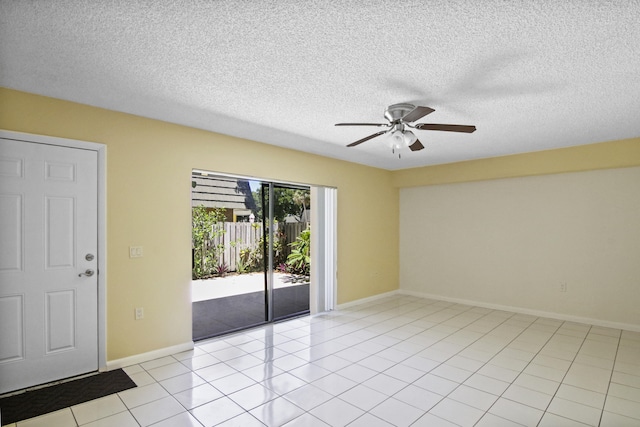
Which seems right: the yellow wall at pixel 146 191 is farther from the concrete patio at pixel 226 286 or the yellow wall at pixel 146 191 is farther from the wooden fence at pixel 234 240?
the concrete patio at pixel 226 286

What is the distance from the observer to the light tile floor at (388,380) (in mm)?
2436

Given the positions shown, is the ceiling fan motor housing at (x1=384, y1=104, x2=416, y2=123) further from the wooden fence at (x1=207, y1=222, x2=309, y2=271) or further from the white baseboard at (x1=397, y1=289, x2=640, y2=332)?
the white baseboard at (x1=397, y1=289, x2=640, y2=332)

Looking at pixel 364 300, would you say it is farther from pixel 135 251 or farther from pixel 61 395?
pixel 61 395

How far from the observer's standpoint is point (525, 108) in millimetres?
3225

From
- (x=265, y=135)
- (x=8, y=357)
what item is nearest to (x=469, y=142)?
(x=265, y=135)

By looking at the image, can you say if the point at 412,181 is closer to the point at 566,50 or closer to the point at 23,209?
the point at 566,50

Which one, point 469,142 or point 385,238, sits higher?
point 469,142

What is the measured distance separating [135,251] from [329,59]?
8.68 ft

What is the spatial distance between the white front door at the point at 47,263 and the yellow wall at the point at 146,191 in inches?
6.6

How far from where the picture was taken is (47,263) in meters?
2.90

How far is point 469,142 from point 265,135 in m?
2.73

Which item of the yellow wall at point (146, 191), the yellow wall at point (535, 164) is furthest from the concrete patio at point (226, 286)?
the yellow wall at point (535, 164)

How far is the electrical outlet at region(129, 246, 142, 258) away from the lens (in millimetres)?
3342

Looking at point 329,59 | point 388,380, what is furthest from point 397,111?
point 388,380
